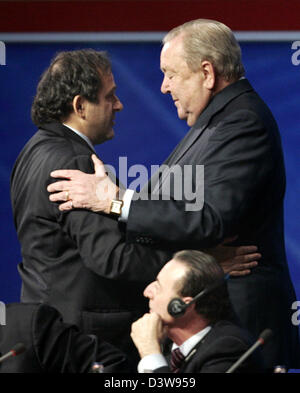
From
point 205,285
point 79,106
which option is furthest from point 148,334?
point 79,106

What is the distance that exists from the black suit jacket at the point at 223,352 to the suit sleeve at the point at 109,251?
19.8 inches

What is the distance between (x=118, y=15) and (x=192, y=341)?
200cm

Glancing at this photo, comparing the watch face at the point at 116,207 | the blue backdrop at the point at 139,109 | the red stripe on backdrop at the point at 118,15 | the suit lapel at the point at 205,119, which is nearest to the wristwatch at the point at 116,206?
the watch face at the point at 116,207

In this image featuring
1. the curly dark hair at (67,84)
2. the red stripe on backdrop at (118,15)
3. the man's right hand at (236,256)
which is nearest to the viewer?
the man's right hand at (236,256)

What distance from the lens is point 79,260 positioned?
10.7 feet

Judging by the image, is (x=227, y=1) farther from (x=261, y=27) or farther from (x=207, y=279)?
(x=207, y=279)

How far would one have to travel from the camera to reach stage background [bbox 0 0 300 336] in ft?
13.8

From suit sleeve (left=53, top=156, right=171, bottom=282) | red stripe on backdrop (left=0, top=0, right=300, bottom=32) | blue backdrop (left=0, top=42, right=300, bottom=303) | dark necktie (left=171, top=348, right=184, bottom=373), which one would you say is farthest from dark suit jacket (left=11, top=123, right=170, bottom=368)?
red stripe on backdrop (left=0, top=0, right=300, bottom=32)

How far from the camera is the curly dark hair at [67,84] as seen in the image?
3.47 m

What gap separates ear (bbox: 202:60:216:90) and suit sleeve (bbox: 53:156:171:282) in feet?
2.16

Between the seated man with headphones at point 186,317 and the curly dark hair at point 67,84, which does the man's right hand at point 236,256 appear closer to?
the seated man with headphones at point 186,317

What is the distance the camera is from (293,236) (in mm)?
4156

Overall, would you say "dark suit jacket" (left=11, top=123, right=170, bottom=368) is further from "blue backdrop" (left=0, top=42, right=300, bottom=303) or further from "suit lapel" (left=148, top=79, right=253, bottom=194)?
"blue backdrop" (left=0, top=42, right=300, bottom=303)

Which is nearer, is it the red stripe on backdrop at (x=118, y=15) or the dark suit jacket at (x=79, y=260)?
the dark suit jacket at (x=79, y=260)
